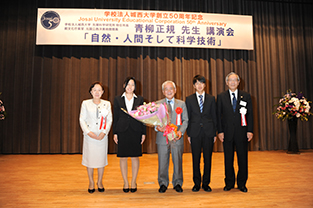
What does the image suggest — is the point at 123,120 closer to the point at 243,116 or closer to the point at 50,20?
the point at 243,116

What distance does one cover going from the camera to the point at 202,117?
2559 mm

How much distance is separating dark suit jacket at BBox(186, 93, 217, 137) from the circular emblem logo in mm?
4625

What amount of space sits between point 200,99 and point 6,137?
5534 mm

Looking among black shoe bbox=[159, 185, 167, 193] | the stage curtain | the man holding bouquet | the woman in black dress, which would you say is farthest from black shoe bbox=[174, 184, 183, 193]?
the stage curtain

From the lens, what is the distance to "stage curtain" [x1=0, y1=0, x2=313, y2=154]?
565 cm

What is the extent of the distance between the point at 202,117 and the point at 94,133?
4.46ft

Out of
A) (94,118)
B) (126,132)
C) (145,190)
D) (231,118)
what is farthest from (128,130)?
(231,118)

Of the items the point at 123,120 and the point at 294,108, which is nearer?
the point at 123,120

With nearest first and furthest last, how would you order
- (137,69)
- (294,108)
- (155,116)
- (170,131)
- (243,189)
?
1. (155,116)
2. (170,131)
3. (243,189)
4. (294,108)
5. (137,69)

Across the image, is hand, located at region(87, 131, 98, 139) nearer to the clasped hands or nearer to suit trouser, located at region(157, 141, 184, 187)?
the clasped hands

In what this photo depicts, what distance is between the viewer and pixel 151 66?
5.99 m

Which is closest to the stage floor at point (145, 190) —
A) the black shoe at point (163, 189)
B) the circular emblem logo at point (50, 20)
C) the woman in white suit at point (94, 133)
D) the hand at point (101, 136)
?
the black shoe at point (163, 189)

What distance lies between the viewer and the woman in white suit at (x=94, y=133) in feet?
8.34

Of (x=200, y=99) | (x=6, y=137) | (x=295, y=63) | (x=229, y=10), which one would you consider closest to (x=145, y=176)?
(x=200, y=99)
